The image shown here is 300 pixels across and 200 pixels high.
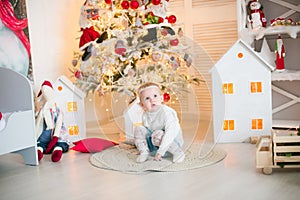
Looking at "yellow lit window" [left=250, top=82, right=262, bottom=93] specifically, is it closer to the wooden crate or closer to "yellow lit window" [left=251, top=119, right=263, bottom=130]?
"yellow lit window" [left=251, top=119, right=263, bottom=130]

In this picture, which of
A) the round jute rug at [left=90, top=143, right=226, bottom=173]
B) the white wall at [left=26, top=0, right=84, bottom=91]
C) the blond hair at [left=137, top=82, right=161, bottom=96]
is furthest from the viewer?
the white wall at [left=26, top=0, right=84, bottom=91]

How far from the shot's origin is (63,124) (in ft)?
10.4

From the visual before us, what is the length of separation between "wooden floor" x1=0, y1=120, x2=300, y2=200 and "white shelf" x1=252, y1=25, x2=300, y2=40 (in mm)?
1048

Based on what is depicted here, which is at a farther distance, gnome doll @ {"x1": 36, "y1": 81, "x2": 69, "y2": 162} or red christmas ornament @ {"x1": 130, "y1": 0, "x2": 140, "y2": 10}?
red christmas ornament @ {"x1": 130, "y1": 0, "x2": 140, "y2": 10}

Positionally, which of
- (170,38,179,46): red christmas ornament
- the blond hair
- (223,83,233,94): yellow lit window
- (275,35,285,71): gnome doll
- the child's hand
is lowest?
the child's hand

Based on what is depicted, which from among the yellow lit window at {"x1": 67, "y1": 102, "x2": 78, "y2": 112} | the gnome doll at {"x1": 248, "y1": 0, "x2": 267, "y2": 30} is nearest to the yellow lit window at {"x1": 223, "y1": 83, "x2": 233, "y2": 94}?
the gnome doll at {"x1": 248, "y1": 0, "x2": 267, "y2": 30}

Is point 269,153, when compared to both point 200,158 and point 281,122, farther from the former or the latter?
point 281,122

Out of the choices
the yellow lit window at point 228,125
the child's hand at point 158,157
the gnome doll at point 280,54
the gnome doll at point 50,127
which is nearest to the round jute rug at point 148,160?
the child's hand at point 158,157

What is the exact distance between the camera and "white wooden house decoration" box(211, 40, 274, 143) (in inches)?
116

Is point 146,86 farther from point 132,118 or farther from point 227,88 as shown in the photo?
point 227,88

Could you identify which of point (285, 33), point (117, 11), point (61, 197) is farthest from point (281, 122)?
point (61, 197)

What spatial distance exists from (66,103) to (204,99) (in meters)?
1.07

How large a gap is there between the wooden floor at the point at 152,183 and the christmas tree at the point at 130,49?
25.6 inches

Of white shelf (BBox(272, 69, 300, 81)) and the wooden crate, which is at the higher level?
white shelf (BBox(272, 69, 300, 81))
